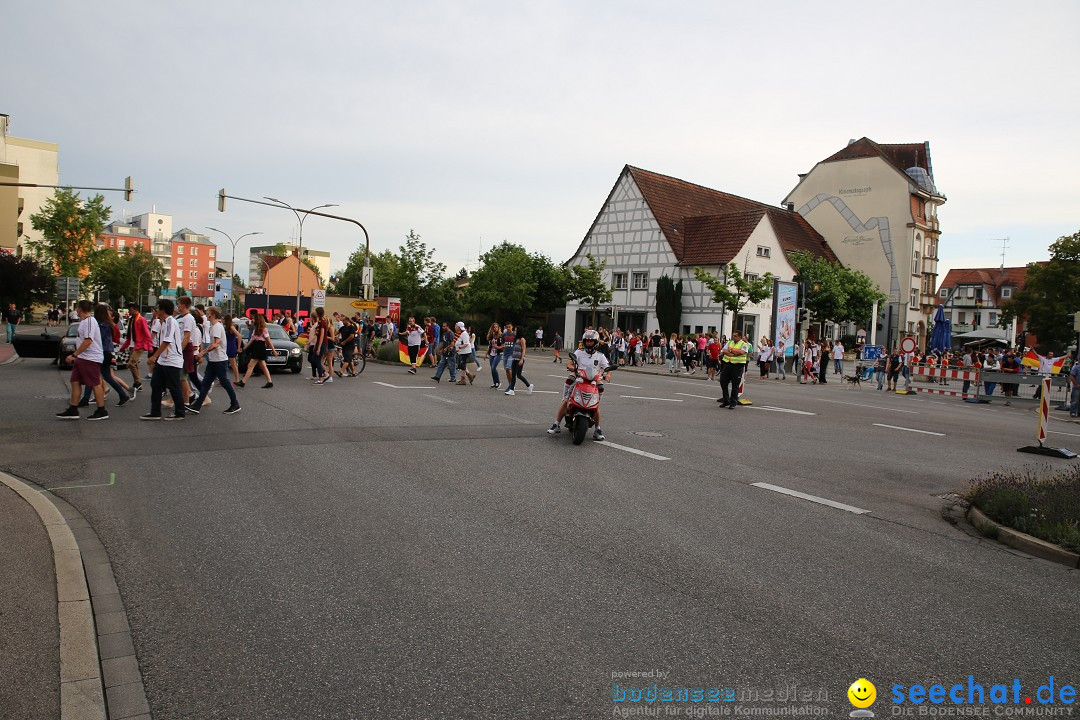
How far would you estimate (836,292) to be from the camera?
168 ft

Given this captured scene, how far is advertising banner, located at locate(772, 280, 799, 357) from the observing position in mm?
33719

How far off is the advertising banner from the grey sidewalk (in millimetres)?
30959

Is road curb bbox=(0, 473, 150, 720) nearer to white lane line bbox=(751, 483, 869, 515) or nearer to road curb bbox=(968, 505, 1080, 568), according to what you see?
white lane line bbox=(751, 483, 869, 515)

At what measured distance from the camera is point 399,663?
152 inches

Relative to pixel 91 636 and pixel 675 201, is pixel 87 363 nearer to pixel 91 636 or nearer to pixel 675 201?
pixel 91 636

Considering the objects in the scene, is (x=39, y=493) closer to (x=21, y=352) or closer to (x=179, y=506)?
(x=179, y=506)

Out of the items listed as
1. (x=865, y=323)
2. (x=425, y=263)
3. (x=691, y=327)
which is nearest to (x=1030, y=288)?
(x=865, y=323)

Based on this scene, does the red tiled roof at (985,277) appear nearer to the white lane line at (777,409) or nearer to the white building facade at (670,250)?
the white building facade at (670,250)

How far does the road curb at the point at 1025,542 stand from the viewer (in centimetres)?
620

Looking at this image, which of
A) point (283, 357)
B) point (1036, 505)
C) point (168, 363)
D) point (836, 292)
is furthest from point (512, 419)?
point (836, 292)

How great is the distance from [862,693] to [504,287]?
49756 millimetres

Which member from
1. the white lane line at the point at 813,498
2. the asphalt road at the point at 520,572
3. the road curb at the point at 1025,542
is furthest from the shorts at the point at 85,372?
the road curb at the point at 1025,542

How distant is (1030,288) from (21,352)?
65.3 meters

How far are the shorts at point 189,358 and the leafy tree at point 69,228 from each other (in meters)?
58.6
